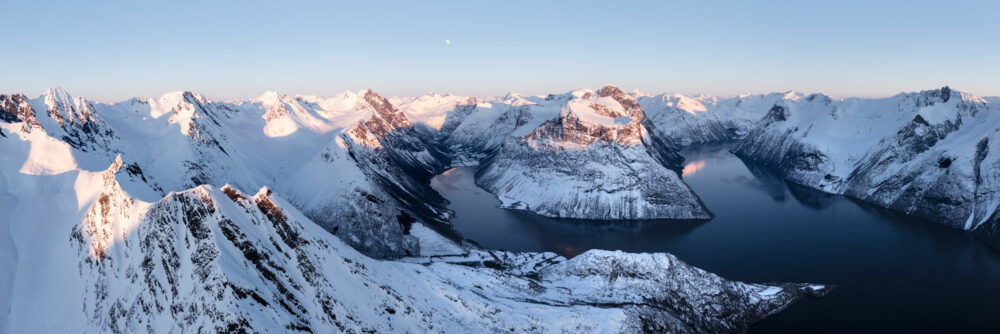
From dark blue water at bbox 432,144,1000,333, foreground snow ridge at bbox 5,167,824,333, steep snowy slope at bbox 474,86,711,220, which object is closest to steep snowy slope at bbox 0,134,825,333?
foreground snow ridge at bbox 5,167,824,333

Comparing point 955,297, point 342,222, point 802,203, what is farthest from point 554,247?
point 802,203

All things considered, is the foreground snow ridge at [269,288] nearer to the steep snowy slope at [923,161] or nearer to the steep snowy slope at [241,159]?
the steep snowy slope at [241,159]

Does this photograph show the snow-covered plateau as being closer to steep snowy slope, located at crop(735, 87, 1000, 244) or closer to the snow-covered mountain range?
the snow-covered mountain range

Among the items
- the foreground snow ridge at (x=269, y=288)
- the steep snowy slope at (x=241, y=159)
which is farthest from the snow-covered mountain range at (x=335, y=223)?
the steep snowy slope at (x=241, y=159)

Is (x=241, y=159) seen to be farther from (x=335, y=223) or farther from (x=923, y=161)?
(x=923, y=161)

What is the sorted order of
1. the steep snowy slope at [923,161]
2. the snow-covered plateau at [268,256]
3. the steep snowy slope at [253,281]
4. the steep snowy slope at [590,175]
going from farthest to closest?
the steep snowy slope at [590,175], the steep snowy slope at [923,161], the snow-covered plateau at [268,256], the steep snowy slope at [253,281]
